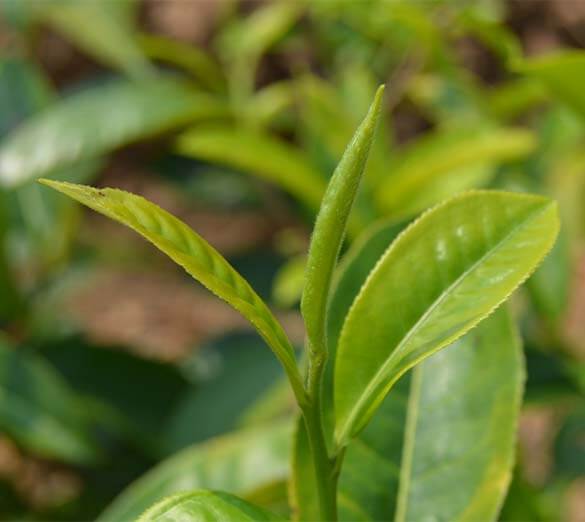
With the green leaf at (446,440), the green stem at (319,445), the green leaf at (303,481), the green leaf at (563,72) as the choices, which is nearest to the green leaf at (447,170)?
the green leaf at (563,72)

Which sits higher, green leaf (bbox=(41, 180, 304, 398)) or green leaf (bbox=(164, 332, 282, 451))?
green leaf (bbox=(41, 180, 304, 398))

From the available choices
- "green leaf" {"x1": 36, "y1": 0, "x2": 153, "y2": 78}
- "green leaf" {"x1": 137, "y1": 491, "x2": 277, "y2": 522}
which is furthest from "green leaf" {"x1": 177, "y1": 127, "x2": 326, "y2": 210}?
"green leaf" {"x1": 137, "y1": 491, "x2": 277, "y2": 522}

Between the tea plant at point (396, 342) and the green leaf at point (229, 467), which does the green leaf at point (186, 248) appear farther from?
the green leaf at point (229, 467)

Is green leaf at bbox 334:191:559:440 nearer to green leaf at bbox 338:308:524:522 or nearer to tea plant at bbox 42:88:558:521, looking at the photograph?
tea plant at bbox 42:88:558:521

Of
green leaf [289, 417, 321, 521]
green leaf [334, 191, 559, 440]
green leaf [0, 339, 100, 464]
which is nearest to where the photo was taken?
green leaf [334, 191, 559, 440]

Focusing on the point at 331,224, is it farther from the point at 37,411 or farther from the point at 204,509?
the point at 37,411

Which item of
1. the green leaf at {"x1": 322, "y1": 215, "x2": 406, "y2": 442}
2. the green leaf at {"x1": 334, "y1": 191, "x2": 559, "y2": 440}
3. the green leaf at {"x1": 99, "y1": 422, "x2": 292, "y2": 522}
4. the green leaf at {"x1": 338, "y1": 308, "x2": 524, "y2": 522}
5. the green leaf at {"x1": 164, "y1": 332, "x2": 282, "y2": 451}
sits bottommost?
the green leaf at {"x1": 164, "y1": 332, "x2": 282, "y2": 451}

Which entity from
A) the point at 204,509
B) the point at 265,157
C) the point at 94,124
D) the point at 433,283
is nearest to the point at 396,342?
the point at 433,283
